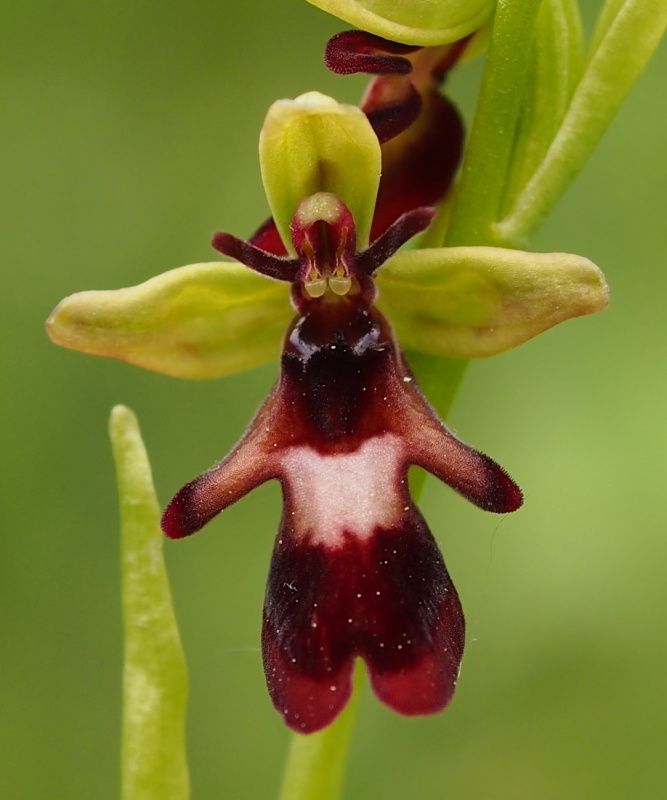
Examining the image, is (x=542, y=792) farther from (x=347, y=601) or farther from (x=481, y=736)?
(x=347, y=601)

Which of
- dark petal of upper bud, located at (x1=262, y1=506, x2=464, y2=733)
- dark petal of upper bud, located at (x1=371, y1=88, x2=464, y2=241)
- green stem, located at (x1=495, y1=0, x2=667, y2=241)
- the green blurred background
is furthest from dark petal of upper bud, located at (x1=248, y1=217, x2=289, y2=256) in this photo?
the green blurred background

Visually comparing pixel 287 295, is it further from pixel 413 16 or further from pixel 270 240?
pixel 413 16

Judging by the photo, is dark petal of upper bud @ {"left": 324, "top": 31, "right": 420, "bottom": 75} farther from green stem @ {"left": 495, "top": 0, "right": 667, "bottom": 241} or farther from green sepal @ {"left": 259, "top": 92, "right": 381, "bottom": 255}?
green stem @ {"left": 495, "top": 0, "right": 667, "bottom": 241}

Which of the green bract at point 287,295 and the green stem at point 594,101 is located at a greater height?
the green stem at point 594,101

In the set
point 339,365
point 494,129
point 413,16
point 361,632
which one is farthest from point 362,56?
point 361,632

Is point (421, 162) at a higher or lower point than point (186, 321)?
higher

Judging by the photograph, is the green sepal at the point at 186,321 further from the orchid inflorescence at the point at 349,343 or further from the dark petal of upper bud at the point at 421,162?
the dark petal of upper bud at the point at 421,162

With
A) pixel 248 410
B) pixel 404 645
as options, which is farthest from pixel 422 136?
pixel 248 410

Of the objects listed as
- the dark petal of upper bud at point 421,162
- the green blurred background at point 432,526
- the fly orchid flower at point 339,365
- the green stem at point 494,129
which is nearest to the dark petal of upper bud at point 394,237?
the fly orchid flower at point 339,365
